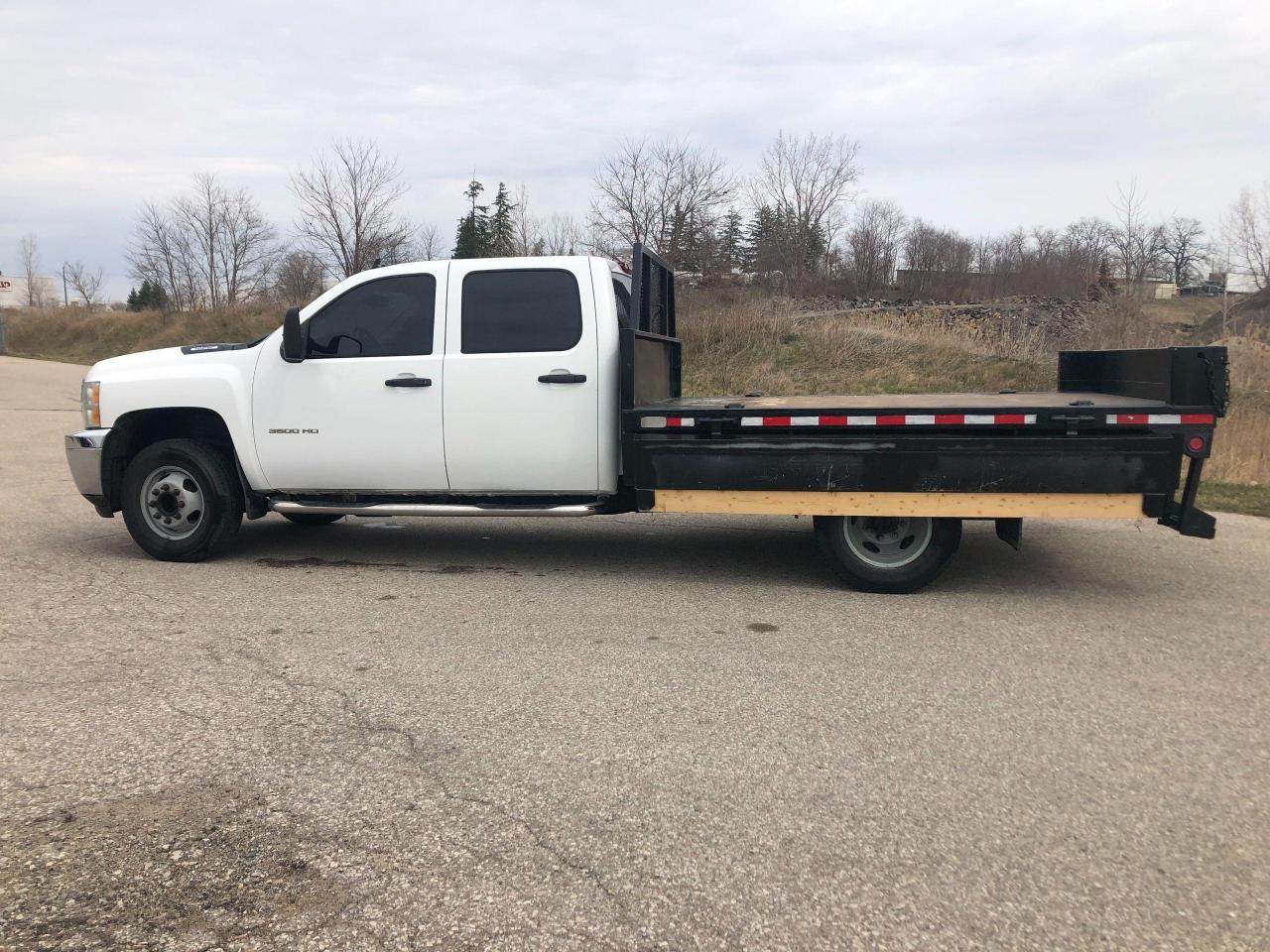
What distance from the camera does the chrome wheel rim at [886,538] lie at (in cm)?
604

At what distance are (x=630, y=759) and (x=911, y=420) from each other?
9.87 ft

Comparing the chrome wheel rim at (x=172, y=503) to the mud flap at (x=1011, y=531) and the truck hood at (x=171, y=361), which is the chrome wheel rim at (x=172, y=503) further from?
the mud flap at (x=1011, y=531)

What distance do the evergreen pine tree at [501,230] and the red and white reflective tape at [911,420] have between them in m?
32.1

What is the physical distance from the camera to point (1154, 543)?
25.0 ft

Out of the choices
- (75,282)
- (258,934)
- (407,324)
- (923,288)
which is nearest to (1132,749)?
(258,934)

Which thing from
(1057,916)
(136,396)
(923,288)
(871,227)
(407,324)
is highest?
(871,227)

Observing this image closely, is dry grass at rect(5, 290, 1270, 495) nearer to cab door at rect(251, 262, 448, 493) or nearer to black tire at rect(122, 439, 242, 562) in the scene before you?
cab door at rect(251, 262, 448, 493)

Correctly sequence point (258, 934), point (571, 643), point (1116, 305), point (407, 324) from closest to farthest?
1. point (258, 934)
2. point (571, 643)
3. point (407, 324)
4. point (1116, 305)

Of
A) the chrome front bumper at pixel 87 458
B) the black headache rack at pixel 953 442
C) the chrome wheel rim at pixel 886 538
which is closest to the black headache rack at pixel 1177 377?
the black headache rack at pixel 953 442

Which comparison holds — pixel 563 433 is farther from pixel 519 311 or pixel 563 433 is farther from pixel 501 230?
pixel 501 230

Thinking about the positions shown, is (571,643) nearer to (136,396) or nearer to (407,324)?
(407,324)

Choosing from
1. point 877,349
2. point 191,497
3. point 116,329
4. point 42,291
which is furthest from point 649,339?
point 42,291

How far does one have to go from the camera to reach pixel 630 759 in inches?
145

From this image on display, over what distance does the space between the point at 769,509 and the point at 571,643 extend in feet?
5.40
